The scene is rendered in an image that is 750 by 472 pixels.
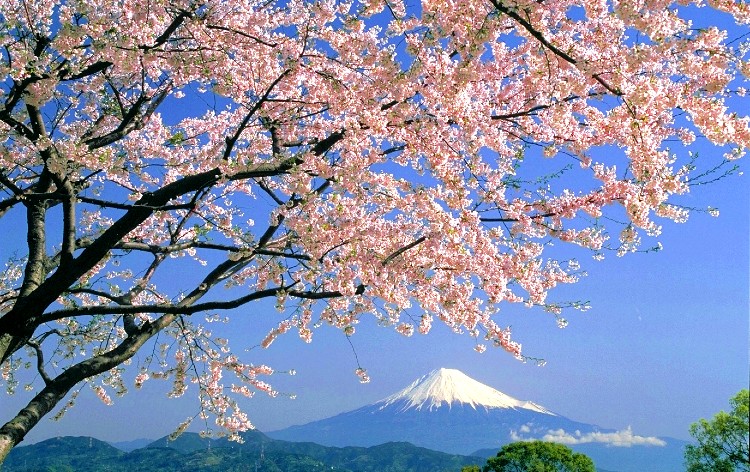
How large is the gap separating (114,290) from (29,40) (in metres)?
3.53

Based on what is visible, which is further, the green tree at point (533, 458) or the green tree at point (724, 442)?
the green tree at point (533, 458)

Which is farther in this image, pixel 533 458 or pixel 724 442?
pixel 533 458

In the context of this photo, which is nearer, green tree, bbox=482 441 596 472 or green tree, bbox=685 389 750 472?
green tree, bbox=685 389 750 472

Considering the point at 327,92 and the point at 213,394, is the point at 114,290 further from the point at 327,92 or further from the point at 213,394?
the point at 327,92

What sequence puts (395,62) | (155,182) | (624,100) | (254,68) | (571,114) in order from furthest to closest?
(155,182), (254,68), (571,114), (395,62), (624,100)

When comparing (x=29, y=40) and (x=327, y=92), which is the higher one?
(x=29, y=40)

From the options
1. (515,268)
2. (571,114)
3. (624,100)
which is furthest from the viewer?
(515,268)

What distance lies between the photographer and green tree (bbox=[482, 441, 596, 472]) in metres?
26.8

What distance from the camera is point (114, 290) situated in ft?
28.0

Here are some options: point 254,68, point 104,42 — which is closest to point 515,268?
point 254,68

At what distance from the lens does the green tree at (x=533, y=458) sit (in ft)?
88.0

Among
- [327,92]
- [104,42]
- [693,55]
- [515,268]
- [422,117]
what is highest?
[327,92]

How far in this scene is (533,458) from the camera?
27312mm

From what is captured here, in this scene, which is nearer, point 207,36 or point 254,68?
point 207,36
